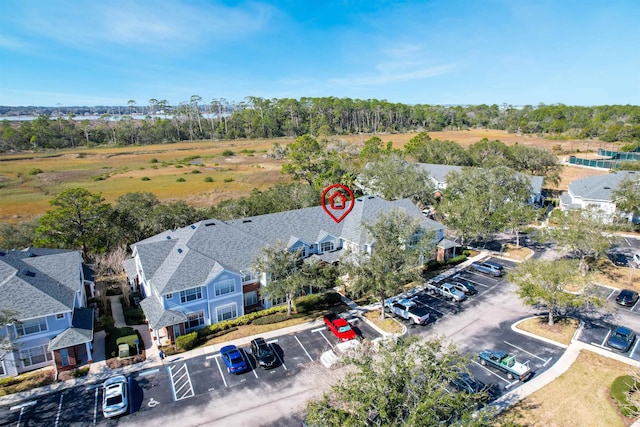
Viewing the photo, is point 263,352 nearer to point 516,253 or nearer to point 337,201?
point 337,201

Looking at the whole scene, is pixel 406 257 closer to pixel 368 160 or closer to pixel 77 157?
pixel 368 160

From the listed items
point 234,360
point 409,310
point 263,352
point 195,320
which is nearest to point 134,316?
point 195,320

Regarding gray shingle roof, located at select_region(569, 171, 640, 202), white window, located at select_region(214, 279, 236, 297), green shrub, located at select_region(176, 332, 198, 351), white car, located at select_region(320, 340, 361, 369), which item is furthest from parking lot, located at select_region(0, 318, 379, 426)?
gray shingle roof, located at select_region(569, 171, 640, 202)

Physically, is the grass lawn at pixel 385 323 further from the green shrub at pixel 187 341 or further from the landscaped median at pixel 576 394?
the green shrub at pixel 187 341

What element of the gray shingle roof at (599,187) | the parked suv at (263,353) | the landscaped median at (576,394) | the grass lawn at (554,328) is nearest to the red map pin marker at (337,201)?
the parked suv at (263,353)

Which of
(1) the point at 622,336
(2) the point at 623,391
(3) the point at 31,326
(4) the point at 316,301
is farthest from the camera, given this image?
(4) the point at 316,301

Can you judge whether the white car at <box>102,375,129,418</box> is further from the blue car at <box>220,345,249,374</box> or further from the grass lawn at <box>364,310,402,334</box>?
the grass lawn at <box>364,310,402,334</box>
